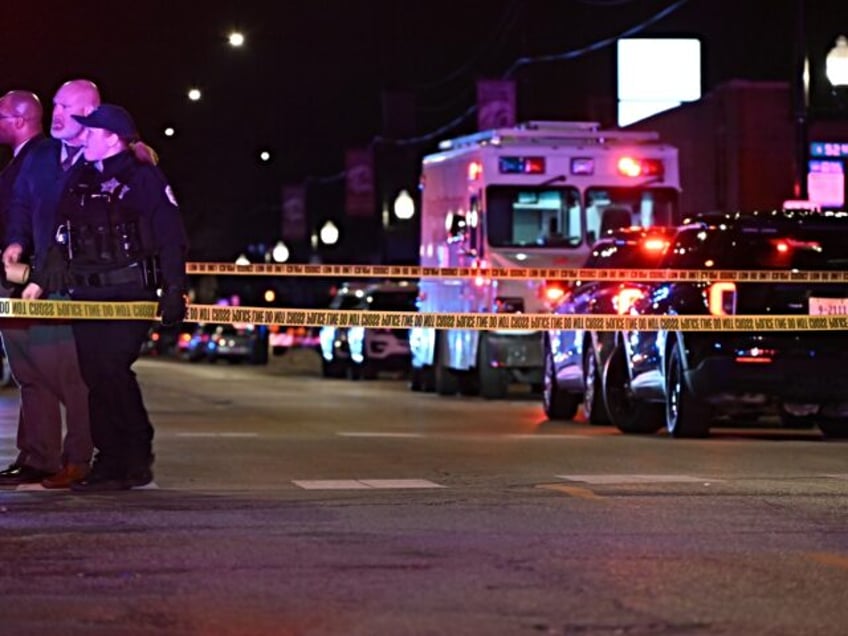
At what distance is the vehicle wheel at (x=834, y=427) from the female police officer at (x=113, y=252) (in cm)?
788

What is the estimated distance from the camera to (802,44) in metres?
26.4

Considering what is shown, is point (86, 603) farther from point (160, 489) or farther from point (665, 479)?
point (665, 479)

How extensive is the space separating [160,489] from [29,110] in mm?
2105

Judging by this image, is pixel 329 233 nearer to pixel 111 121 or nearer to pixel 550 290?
pixel 550 290

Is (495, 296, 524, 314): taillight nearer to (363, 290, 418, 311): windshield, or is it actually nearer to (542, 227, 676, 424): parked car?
(542, 227, 676, 424): parked car

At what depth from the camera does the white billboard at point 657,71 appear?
45.9 m

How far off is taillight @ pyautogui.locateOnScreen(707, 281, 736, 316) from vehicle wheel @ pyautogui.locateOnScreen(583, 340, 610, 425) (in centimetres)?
309

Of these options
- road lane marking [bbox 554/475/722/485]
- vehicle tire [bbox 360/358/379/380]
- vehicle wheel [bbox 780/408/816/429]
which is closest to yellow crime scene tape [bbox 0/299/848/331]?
road lane marking [bbox 554/475/722/485]

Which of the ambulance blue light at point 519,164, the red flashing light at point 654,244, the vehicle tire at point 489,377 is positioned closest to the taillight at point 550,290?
the vehicle tire at point 489,377

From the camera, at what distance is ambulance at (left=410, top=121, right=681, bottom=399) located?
23.8 meters

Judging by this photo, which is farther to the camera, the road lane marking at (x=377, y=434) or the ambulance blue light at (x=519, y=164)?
the ambulance blue light at (x=519, y=164)

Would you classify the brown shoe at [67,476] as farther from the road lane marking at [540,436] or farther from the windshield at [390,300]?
the windshield at [390,300]

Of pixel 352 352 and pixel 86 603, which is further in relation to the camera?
pixel 352 352

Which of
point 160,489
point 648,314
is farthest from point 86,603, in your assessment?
point 648,314
